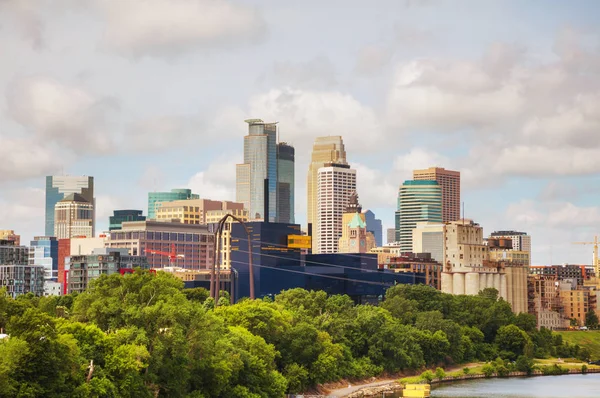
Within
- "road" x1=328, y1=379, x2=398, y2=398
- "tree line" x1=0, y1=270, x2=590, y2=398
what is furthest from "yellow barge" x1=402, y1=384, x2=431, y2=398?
"tree line" x1=0, y1=270, x2=590, y2=398

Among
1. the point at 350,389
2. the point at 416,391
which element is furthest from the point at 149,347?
the point at 416,391

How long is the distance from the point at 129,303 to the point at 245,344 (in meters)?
22.5

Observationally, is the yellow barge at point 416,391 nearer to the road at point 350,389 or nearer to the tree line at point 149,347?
the road at point 350,389

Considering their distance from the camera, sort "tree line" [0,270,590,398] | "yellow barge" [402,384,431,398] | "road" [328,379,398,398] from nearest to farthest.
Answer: "tree line" [0,270,590,398] → "road" [328,379,398,398] → "yellow barge" [402,384,431,398]

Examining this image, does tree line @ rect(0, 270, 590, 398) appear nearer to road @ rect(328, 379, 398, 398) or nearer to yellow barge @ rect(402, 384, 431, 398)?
road @ rect(328, 379, 398, 398)

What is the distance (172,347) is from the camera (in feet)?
409

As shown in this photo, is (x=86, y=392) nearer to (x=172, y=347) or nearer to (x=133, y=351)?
(x=133, y=351)

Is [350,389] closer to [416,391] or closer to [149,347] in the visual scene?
[416,391]

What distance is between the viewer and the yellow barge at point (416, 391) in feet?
577

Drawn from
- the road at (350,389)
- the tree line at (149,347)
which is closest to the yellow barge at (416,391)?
the road at (350,389)

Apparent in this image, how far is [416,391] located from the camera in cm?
17762

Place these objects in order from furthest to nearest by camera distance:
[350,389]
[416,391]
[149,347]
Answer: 1. [350,389]
2. [416,391]
3. [149,347]

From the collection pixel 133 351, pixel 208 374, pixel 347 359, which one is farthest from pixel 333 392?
pixel 133 351

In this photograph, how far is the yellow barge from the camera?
175875 mm
